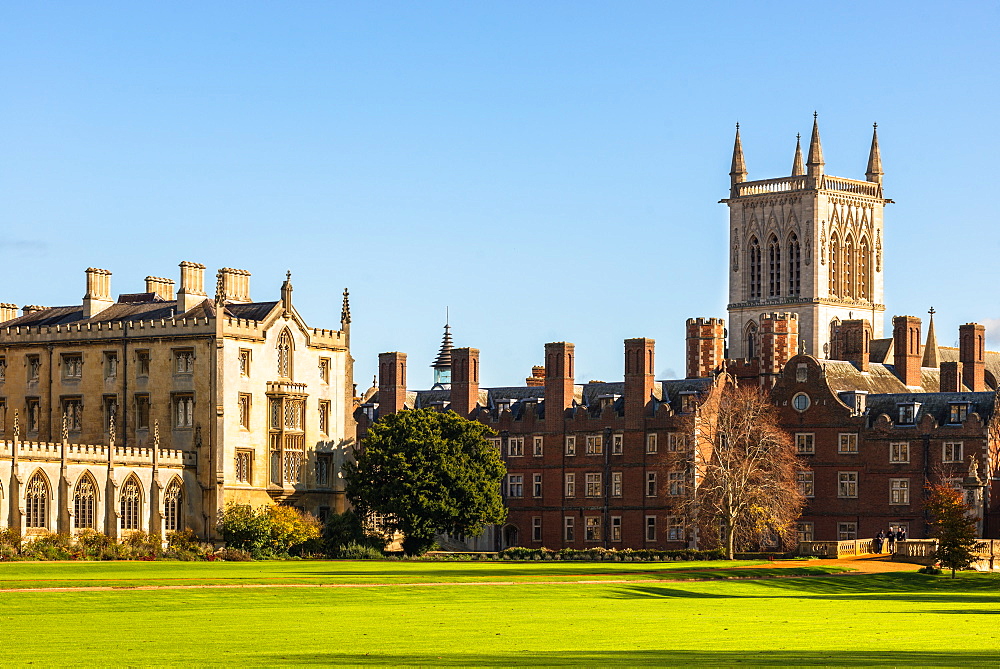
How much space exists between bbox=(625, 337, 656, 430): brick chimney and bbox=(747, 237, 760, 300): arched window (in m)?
48.1

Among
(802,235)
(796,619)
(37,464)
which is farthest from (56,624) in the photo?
(802,235)

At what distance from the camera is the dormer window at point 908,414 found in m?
89.3

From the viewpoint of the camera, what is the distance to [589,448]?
323 feet

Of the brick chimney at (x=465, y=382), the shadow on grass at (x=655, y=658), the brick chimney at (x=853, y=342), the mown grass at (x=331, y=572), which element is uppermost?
the brick chimney at (x=853, y=342)

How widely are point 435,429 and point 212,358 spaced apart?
10585 millimetres

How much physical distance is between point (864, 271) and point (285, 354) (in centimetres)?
7083

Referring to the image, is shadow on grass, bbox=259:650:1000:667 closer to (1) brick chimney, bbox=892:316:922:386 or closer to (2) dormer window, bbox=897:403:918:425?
(2) dormer window, bbox=897:403:918:425

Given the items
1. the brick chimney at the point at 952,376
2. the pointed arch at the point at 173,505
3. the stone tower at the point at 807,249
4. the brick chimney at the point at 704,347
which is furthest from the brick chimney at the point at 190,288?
the stone tower at the point at 807,249

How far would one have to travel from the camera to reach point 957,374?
9725 centimetres

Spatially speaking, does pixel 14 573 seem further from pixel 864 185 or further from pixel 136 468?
pixel 864 185

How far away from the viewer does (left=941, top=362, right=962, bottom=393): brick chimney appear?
9694 centimetres

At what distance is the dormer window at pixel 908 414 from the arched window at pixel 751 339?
4633 cm

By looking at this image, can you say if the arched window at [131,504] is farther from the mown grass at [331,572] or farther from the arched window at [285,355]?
the arched window at [285,355]

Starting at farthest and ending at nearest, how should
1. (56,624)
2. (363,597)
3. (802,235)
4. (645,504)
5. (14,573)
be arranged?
1. (802,235)
2. (645,504)
3. (14,573)
4. (363,597)
5. (56,624)
